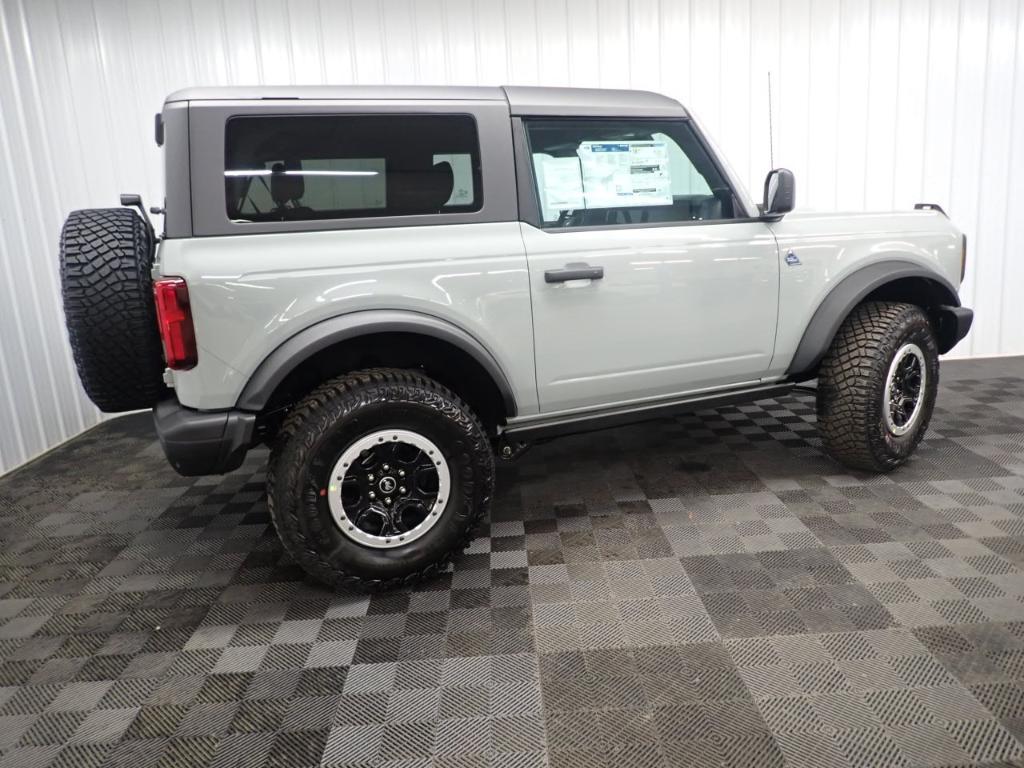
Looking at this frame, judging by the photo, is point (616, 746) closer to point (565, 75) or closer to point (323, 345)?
point (323, 345)

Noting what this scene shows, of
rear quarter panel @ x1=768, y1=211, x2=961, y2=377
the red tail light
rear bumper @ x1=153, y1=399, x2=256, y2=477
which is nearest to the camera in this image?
the red tail light

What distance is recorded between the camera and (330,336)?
2281 millimetres

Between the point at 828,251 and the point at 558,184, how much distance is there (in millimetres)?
1379

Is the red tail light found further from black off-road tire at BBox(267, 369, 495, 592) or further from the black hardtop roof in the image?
the black hardtop roof

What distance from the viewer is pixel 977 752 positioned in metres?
1.63

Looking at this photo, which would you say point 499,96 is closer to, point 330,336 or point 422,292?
point 422,292

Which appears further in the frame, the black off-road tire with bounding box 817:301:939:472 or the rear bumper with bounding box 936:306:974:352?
the rear bumper with bounding box 936:306:974:352

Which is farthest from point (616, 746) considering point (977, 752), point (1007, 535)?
point (1007, 535)

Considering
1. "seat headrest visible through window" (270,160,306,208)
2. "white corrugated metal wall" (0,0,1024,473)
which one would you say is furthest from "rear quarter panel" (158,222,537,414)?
"white corrugated metal wall" (0,0,1024,473)

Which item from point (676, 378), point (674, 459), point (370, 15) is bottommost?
point (674, 459)

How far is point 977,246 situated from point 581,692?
231 inches

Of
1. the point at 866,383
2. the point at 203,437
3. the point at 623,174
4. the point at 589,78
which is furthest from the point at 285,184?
the point at 589,78

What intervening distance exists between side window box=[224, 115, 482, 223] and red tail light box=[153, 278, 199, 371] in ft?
1.04

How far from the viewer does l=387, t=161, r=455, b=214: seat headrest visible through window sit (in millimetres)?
2455
